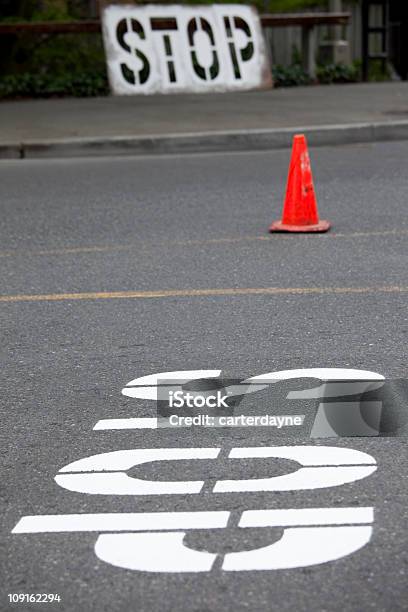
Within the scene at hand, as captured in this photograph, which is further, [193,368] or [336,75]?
[336,75]

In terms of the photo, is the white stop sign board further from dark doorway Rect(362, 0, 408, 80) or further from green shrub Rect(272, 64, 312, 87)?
dark doorway Rect(362, 0, 408, 80)

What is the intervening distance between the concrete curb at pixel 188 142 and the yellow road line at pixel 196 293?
248 inches

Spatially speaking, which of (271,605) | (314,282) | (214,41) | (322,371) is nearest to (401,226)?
(314,282)

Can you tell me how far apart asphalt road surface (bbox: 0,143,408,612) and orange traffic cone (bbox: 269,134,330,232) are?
0.59ft

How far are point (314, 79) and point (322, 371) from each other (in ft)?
46.8

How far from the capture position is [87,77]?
1809 cm

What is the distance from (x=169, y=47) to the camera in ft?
56.4

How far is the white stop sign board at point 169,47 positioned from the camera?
1702 centimetres

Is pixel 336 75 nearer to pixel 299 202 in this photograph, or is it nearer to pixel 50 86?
pixel 50 86

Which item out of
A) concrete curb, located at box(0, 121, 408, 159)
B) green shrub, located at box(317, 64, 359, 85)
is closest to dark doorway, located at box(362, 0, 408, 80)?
green shrub, located at box(317, 64, 359, 85)

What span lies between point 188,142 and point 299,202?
499cm

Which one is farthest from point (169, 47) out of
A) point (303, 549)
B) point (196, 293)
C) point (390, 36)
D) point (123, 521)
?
point (303, 549)

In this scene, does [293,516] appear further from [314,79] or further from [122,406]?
[314,79]

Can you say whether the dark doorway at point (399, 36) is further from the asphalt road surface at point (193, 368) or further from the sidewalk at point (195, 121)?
the asphalt road surface at point (193, 368)
